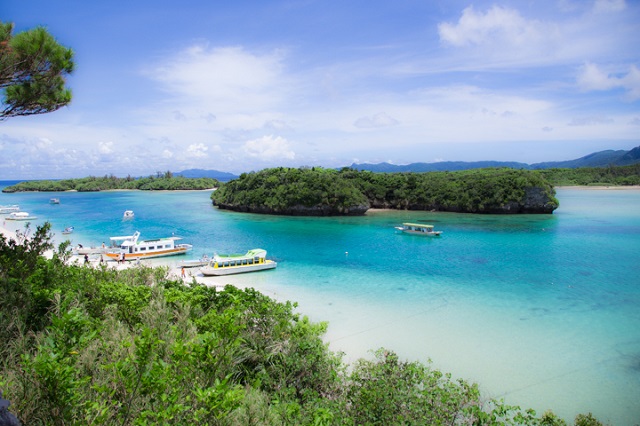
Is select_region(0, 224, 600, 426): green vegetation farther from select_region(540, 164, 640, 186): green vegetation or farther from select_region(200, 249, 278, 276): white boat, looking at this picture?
select_region(540, 164, 640, 186): green vegetation

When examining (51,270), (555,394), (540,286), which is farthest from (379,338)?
(540,286)

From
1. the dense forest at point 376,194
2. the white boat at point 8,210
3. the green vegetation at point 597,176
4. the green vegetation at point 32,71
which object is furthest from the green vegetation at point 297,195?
the green vegetation at point 597,176

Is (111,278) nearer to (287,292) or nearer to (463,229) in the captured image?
(287,292)

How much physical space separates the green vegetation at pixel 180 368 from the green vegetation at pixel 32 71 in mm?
3650

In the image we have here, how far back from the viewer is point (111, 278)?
42.1ft

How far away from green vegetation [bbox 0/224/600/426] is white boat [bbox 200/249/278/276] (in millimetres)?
9958

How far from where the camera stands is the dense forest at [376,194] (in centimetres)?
5281

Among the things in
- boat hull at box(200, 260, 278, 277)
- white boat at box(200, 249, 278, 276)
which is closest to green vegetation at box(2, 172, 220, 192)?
white boat at box(200, 249, 278, 276)

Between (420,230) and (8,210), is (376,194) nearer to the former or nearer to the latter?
(420,230)

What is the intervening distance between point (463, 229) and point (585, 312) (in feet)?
80.9

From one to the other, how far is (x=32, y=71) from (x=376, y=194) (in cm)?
5707

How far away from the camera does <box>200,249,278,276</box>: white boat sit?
21.6 metres

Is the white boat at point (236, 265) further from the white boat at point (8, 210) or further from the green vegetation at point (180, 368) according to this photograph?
the white boat at point (8, 210)

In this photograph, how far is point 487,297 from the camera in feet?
57.7
